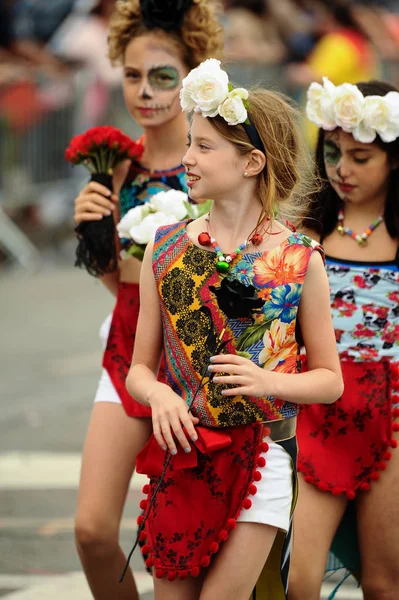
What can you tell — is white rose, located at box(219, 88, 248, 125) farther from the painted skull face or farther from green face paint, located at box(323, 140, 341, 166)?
the painted skull face

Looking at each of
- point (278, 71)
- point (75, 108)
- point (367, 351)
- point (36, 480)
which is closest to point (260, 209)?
point (367, 351)

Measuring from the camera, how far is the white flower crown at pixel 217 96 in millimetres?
3477

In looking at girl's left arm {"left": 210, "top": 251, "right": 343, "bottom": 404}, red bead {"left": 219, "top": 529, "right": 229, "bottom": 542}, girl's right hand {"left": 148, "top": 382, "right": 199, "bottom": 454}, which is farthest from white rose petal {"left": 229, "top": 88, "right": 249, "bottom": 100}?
red bead {"left": 219, "top": 529, "right": 229, "bottom": 542}

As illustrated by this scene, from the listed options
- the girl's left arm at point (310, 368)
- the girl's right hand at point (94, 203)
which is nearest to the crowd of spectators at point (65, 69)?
the girl's right hand at point (94, 203)

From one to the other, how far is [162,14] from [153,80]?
0.28m

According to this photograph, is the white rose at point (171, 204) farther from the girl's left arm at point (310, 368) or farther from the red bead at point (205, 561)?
the red bead at point (205, 561)

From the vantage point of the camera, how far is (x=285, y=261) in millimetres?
3510

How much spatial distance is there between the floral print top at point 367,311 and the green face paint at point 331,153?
420 millimetres

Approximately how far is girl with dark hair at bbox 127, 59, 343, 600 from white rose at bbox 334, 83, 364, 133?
0.87 meters

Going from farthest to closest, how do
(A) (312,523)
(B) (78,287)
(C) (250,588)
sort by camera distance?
1. (B) (78,287)
2. (A) (312,523)
3. (C) (250,588)

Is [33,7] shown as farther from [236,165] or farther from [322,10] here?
[236,165]

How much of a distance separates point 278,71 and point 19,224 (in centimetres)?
397

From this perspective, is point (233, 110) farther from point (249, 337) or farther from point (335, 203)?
point (335, 203)

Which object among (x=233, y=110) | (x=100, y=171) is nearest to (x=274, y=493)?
(x=233, y=110)
